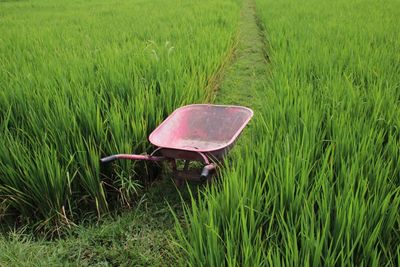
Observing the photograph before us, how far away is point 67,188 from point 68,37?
10.9 feet

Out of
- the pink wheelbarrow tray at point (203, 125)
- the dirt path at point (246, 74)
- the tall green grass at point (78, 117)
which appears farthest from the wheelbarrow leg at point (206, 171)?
the dirt path at point (246, 74)

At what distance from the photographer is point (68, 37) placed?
4617 mm

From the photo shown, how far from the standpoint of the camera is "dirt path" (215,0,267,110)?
11.3 ft

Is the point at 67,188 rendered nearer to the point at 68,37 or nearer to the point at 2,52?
the point at 2,52

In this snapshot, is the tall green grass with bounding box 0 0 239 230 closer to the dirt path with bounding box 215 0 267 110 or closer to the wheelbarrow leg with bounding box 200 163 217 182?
the dirt path with bounding box 215 0 267 110

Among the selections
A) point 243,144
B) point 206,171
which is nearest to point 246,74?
point 243,144

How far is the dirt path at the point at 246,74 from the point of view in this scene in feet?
11.3

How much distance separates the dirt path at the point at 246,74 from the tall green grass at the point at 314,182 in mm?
540

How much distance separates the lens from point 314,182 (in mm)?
1414

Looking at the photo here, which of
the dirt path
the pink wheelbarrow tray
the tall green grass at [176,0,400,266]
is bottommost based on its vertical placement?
the dirt path

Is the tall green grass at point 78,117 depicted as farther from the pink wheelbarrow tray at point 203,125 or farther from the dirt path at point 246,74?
the dirt path at point 246,74

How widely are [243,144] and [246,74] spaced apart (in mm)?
1967

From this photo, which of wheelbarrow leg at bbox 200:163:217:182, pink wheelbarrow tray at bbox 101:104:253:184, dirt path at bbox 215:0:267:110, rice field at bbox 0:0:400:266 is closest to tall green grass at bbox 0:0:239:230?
rice field at bbox 0:0:400:266

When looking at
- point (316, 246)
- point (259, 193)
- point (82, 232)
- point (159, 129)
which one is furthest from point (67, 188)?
point (316, 246)
